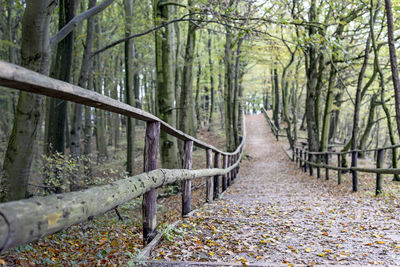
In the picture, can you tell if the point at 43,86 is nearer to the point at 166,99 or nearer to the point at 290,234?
the point at 290,234

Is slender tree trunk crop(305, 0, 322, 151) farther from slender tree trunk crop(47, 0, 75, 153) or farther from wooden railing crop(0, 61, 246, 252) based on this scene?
wooden railing crop(0, 61, 246, 252)

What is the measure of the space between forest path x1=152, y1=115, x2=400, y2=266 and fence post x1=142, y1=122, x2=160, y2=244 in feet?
0.68

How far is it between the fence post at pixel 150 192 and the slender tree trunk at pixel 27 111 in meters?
2.75

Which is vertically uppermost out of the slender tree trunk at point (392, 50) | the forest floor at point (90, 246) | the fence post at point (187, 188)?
the slender tree trunk at point (392, 50)

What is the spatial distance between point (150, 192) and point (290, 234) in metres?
2.12

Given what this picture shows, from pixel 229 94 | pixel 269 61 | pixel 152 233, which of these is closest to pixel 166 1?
pixel 152 233

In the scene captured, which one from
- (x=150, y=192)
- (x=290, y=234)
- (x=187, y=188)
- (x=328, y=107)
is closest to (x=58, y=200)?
(x=150, y=192)

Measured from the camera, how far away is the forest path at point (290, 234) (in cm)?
344

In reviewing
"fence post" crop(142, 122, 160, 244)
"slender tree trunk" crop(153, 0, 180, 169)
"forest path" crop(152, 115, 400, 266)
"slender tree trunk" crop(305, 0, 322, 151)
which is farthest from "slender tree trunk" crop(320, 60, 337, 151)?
"fence post" crop(142, 122, 160, 244)

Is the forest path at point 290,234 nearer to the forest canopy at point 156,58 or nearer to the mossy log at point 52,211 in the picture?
the mossy log at point 52,211

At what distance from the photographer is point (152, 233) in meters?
3.59

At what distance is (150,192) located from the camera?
352 centimetres

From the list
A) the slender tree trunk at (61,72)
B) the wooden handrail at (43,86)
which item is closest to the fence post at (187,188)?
the wooden handrail at (43,86)

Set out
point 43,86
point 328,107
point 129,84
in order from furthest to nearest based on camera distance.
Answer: point 328,107
point 129,84
point 43,86
